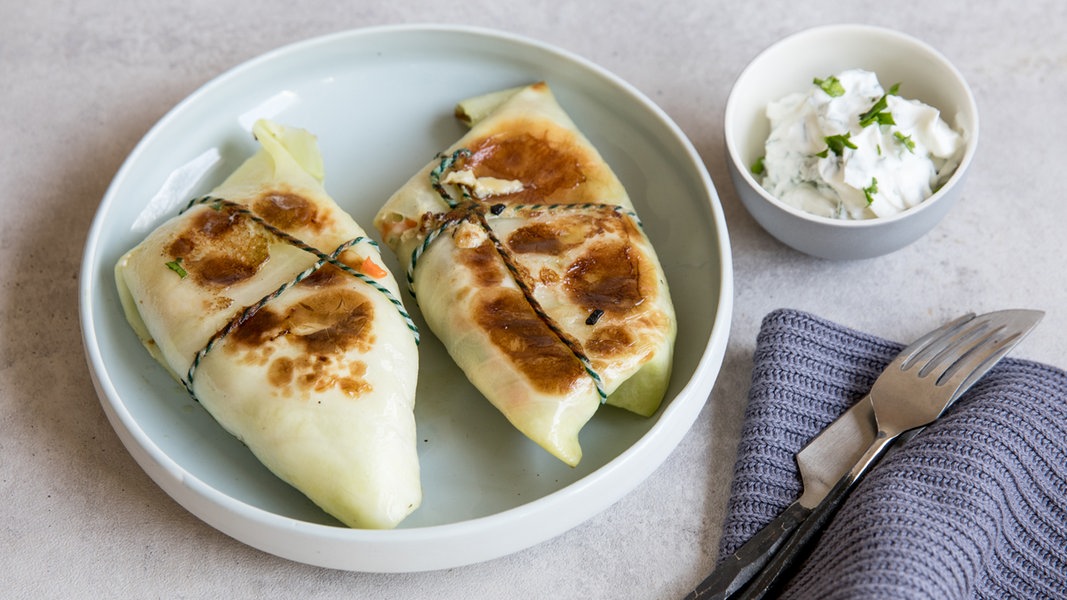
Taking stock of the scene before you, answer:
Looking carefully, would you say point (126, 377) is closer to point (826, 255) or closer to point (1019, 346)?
point (826, 255)

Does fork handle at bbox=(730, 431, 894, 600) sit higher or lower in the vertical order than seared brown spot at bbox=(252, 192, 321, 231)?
lower

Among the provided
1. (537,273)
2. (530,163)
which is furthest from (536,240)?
(530,163)

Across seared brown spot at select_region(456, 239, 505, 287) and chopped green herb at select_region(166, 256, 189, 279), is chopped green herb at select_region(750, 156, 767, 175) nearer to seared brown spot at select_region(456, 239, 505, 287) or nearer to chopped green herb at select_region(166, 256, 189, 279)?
seared brown spot at select_region(456, 239, 505, 287)

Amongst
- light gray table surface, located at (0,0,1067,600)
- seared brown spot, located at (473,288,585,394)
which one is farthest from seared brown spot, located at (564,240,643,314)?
light gray table surface, located at (0,0,1067,600)

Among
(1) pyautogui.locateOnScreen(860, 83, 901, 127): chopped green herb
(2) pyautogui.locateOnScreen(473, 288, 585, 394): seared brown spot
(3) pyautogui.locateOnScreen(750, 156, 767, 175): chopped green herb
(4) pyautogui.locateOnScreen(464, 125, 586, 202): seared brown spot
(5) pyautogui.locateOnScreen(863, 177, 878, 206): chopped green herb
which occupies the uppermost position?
(4) pyautogui.locateOnScreen(464, 125, 586, 202): seared brown spot

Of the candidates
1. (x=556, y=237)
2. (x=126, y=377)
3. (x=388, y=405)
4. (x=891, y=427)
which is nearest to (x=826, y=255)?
(x=891, y=427)

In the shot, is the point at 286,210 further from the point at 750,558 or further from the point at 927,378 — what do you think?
the point at 927,378

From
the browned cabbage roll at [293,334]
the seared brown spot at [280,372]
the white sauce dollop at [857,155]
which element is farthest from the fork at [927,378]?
the seared brown spot at [280,372]
